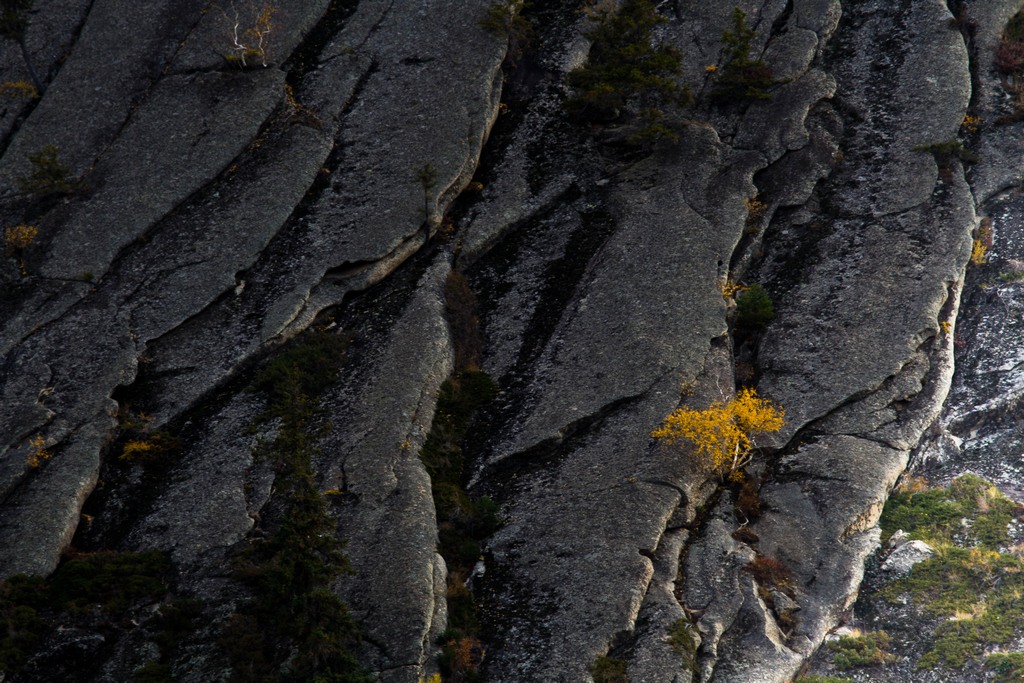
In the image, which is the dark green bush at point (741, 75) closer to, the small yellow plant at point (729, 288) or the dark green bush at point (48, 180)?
the small yellow plant at point (729, 288)

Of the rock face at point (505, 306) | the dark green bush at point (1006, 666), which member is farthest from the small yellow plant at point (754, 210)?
the dark green bush at point (1006, 666)

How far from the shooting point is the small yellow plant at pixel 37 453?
28.2 m

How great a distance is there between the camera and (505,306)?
33219 millimetres

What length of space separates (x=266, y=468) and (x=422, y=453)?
446 centimetres

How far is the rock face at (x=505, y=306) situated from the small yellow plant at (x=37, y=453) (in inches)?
8.1

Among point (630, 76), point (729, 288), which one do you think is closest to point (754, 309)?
point (729, 288)

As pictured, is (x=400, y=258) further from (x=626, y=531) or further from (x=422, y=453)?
(x=626, y=531)

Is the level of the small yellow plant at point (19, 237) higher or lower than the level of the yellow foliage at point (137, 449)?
higher

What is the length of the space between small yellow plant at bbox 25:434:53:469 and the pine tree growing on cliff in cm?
2199

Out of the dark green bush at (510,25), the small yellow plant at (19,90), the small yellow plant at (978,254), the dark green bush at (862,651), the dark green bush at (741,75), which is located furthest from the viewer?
the small yellow plant at (19,90)

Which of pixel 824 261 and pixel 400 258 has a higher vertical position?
pixel 400 258

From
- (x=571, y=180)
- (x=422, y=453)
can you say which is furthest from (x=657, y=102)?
(x=422, y=453)

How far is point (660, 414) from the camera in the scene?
94.6ft

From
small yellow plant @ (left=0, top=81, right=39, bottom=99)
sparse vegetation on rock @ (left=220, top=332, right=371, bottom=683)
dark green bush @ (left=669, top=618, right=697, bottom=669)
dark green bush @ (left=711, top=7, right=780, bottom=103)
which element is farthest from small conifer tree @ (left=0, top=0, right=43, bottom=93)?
dark green bush @ (left=669, top=618, right=697, bottom=669)
